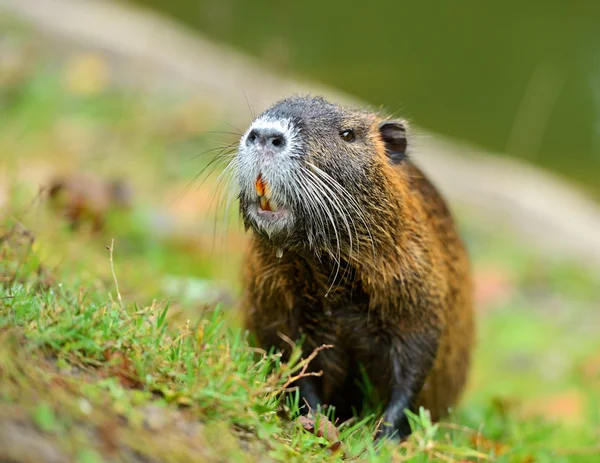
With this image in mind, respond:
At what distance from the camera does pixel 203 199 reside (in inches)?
261

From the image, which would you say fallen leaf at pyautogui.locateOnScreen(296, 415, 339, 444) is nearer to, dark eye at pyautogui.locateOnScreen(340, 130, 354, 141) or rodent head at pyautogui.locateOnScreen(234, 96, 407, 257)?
rodent head at pyautogui.locateOnScreen(234, 96, 407, 257)

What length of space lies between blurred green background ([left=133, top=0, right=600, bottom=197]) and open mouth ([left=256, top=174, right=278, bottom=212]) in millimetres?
8421

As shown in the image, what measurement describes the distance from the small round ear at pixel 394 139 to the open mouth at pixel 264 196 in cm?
72

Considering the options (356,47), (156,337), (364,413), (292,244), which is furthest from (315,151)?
(356,47)

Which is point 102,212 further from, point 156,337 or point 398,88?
point 398,88

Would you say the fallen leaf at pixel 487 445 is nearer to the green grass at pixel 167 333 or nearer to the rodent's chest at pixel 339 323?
the green grass at pixel 167 333

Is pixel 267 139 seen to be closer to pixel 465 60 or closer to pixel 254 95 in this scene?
pixel 254 95

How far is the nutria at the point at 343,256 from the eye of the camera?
3.12m

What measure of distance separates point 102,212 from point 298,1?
1224 cm

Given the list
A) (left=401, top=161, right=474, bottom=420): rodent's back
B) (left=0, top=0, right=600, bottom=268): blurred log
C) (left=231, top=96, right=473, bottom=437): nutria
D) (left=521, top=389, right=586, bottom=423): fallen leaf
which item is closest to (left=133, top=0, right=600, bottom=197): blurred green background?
(left=0, top=0, right=600, bottom=268): blurred log

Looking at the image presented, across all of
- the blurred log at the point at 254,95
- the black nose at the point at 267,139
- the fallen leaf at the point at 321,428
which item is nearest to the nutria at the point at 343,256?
the black nose at the point at 267,139

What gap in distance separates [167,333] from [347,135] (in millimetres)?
978

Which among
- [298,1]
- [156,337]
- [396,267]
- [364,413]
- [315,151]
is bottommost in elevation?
[364,413]

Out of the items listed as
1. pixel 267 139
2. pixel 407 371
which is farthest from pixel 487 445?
pixel 267 139
